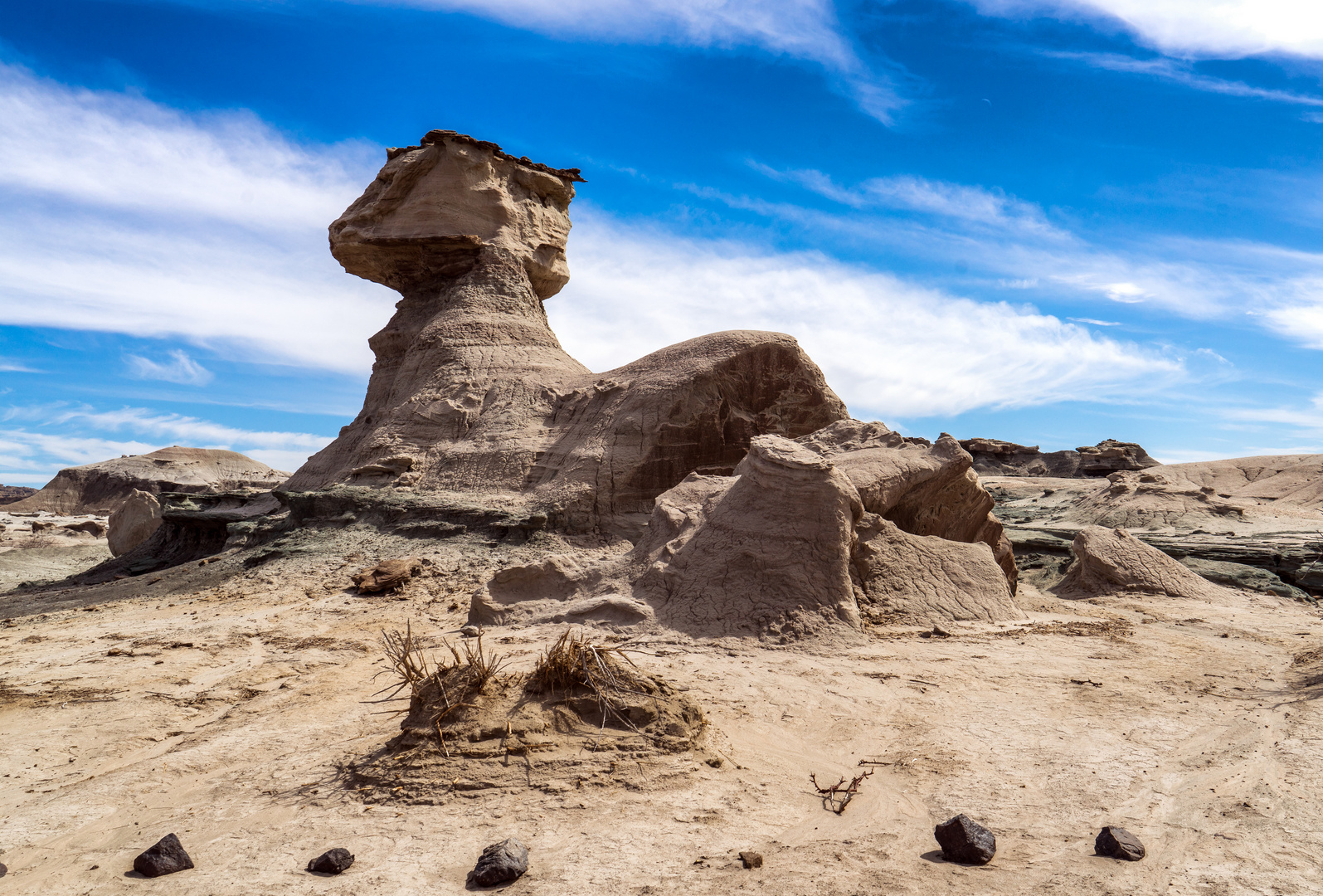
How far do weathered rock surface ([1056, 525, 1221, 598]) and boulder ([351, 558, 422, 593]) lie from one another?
7428mm

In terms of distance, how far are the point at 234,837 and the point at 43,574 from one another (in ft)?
47.4

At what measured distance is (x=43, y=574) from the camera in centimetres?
1411

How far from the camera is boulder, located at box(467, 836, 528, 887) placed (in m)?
2.60

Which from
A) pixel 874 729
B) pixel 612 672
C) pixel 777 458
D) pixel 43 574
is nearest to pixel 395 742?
pixel 612 672

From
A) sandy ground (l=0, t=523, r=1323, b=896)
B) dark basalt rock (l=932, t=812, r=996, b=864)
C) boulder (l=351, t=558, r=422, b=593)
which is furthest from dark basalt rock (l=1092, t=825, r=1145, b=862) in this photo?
boulder (l=351, t=558, r=422, b=593)

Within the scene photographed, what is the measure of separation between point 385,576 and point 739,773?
5.40 meters

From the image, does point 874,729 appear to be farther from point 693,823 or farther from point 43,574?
point 43,574

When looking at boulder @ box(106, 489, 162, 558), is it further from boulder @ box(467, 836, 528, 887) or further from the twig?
the twig

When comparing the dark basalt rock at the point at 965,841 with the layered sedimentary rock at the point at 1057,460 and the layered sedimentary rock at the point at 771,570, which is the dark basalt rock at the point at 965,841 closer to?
the layered sedimentary rock at the point at 771,570

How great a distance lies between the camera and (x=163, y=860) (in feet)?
8.90

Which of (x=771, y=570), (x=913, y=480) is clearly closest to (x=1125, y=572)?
(x=913, y=480)

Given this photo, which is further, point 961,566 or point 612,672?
point 961,566

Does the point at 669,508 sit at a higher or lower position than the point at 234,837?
higher

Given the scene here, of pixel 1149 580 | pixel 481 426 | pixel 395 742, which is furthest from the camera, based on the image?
pixel 481 426
